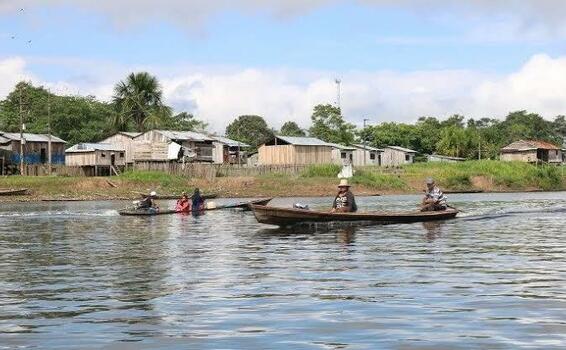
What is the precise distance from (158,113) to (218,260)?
65336 mm

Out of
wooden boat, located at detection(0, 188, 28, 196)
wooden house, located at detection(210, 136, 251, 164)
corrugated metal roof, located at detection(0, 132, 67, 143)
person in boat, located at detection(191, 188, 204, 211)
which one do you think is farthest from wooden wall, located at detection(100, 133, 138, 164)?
person in boat, located at detection(191, 188, 204, 211)

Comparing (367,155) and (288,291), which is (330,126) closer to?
(367,155)

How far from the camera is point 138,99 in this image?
79688mm

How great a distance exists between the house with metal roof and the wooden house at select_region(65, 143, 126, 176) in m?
2.62

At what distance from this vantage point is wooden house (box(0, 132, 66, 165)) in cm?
7394

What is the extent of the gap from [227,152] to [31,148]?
20.1m

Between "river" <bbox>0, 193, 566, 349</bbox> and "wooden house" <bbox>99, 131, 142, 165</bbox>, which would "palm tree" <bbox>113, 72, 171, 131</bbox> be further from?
A: "river" <bbox>0, 193, 566, 349</bbox>

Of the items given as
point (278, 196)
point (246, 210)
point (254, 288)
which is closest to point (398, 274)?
point (254, 288)

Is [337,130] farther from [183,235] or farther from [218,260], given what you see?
[218,260]

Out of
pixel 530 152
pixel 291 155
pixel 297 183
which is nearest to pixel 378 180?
pixel 297 183

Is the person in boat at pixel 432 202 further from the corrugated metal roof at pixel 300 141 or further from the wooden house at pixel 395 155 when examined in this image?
the wooden house at pixel 395 155

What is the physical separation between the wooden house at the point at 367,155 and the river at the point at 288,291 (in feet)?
211

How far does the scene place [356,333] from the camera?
32.5 feet

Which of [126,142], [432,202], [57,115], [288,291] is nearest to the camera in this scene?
[288,291]
